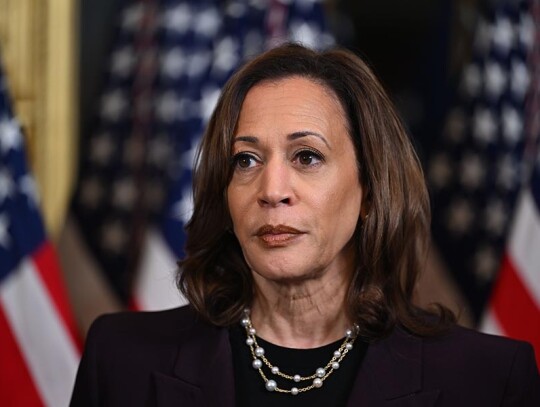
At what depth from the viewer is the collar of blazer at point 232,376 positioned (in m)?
1.67

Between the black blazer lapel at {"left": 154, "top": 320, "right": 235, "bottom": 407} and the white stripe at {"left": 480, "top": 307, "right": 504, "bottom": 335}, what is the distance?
1169mm

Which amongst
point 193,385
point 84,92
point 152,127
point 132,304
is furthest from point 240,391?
point 84,92

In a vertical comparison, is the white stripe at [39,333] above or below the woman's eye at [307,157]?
below

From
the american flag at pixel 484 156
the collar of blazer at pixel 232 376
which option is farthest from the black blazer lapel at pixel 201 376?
the american flag at pixel 484 156

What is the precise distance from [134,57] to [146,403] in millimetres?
1964

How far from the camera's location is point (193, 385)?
171 cm

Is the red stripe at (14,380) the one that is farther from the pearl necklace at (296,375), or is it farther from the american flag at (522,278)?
the american flag at (522,278)

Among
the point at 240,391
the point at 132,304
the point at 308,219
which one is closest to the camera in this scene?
the point at 308,219

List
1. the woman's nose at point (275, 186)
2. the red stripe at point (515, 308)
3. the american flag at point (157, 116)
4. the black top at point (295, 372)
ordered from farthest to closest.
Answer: the american flag at point (157, 116)
the red stripe at point (515, 308)
the black top at point (295, 372)
the woman's nose at point (275, 186)

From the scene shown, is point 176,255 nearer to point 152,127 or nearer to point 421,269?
point 152,127

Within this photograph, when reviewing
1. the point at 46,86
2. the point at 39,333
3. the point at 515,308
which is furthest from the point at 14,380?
the point at 515,308

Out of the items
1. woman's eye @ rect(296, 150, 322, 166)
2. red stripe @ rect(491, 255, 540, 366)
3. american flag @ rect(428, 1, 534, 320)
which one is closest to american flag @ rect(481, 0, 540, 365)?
red stripe @ rect(491, 255, 540, 366)

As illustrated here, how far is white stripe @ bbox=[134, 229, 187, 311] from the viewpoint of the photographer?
9.49 feet

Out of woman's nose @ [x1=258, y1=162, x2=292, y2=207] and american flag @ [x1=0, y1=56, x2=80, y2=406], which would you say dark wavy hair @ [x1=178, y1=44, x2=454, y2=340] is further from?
american flag @ [x1=0, y1=56, x2=80, y2=406]
